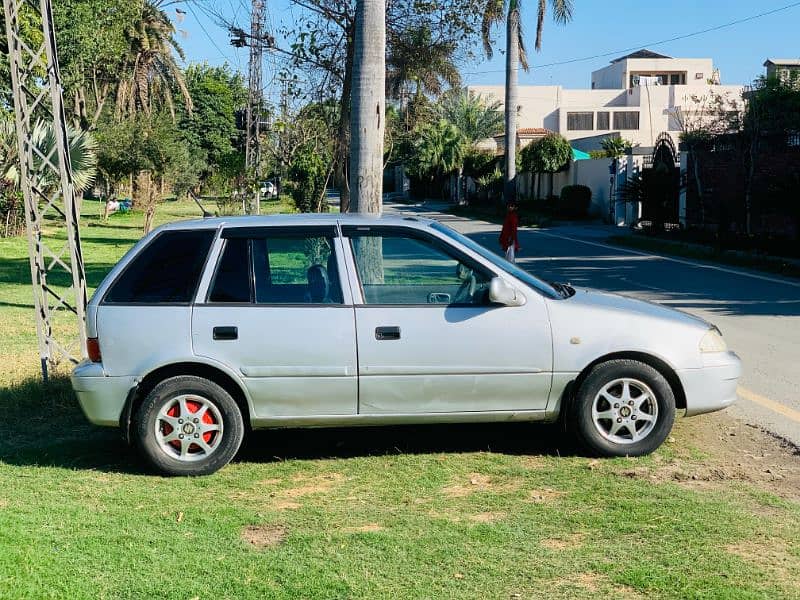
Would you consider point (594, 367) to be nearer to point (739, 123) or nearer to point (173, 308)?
point (173, 308)

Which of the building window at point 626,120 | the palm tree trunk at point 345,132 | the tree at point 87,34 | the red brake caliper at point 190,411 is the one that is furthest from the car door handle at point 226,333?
the building window at point 626,120

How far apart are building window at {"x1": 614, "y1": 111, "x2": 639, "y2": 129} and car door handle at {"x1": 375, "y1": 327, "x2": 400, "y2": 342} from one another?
247ft

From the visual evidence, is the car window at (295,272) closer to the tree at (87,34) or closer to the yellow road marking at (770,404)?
the yellow road marking at (770,404)

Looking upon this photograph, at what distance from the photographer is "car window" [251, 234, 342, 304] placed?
643 cm

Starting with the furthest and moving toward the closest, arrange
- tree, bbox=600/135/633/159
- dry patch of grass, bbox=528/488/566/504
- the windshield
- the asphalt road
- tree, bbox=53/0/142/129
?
tree, bbox=600/135/633/159, tree, bbox=53/0/142/129, the asphalt road, the windshield, dry patch of grass, bbox=528/488/566/504

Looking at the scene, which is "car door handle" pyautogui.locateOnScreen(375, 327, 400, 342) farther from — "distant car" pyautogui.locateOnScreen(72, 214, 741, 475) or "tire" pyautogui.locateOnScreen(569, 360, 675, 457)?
"tire" pyautogui.locateOnScreen(569, 360, 675, 457)

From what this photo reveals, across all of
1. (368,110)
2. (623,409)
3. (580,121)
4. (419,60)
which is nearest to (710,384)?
(623,409)

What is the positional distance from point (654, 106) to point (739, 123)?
173 feet

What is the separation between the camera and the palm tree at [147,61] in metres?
43.6

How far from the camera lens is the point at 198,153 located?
73438 mm

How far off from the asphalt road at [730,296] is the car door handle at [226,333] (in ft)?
12.9

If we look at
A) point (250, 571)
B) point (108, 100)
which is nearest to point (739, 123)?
point (250, 571)

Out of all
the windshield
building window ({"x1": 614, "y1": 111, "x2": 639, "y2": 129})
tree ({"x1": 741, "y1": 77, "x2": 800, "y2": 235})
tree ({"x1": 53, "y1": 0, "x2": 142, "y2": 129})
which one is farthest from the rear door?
building window ({"x1": 614, "y1": 111, "x2": 639, "y2": 129})

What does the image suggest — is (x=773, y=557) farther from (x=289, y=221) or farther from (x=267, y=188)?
(x=267, y=188)
